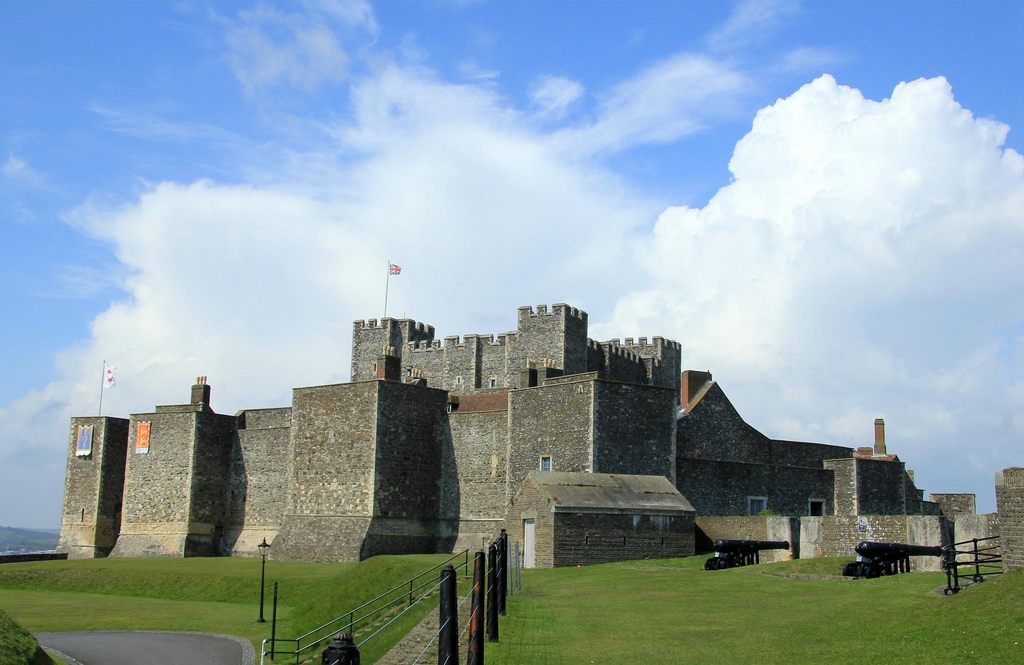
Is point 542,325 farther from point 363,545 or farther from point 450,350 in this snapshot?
point 363,545

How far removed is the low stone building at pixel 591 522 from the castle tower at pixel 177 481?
24.3m

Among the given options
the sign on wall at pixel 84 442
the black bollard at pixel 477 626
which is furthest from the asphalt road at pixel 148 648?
the sign on wall at pixel 84 442

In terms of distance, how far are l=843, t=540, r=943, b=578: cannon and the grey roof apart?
1119 cm

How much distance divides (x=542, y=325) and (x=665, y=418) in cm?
2008

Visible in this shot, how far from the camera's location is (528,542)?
1446 inches

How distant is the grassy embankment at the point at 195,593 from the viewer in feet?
110

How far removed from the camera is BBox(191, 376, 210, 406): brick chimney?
58469 mm

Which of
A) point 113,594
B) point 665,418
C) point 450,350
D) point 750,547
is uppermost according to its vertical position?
point 450,350

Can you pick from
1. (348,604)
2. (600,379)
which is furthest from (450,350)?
(348,604)

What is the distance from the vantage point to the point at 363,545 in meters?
44.4

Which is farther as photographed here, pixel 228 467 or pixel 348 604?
pixel 228 467

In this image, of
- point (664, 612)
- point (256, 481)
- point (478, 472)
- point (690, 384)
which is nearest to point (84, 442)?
point (256, 481)

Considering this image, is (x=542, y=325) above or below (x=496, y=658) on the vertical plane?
above

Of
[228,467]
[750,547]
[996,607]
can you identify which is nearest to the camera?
[996,607]
